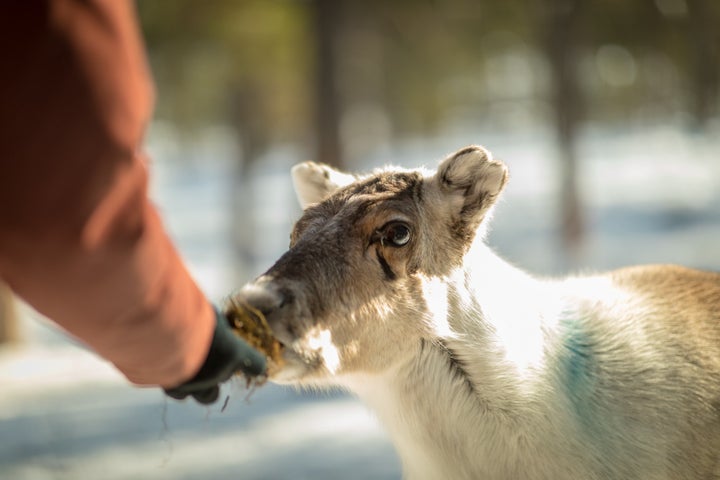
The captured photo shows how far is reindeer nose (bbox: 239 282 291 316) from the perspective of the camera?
2.36 meters

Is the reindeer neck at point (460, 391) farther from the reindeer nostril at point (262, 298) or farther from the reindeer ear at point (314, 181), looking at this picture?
the reindeer ear at point (314, 181)

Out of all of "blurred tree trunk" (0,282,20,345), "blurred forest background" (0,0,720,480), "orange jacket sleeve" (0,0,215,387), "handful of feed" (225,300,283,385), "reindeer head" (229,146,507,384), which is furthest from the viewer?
"blurred tree trunk" (0,282,20,345)

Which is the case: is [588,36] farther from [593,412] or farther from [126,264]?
[126,264]

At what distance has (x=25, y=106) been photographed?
5.08 feet

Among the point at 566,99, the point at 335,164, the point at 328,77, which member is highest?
the point at 328,77

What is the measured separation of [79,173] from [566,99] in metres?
12.9

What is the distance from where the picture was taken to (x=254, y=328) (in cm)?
232

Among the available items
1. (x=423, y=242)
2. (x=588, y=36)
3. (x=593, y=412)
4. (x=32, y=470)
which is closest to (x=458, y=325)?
(x=423, y=242)

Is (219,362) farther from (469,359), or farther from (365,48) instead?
(365,48)

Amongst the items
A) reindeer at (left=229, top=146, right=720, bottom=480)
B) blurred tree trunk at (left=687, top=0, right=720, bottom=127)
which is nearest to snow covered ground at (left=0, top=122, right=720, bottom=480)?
reindeer at (left=229, top=146, right=720, bottom=480)

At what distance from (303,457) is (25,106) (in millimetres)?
4653

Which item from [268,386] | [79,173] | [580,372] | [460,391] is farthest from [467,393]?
[268,386]

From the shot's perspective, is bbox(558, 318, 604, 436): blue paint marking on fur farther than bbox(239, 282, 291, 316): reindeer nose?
Yes

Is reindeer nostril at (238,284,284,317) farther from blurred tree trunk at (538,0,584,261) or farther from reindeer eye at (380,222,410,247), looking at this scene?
blurred tree trunk at (538,0,584,261)
